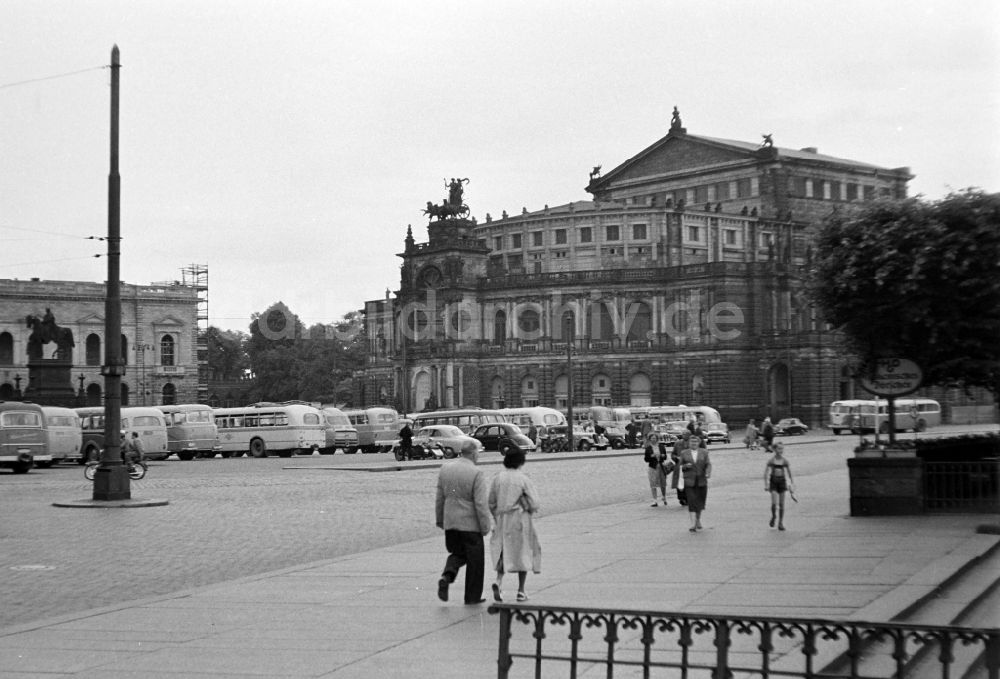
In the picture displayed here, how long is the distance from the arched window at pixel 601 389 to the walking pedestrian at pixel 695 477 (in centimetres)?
8794

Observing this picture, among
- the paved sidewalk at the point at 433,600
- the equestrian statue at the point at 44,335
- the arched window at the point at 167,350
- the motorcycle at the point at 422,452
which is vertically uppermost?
the arched window at the point at 167,350

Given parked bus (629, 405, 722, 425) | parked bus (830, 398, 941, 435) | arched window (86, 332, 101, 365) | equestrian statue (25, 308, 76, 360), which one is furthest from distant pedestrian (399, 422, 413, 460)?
arched window (86, 332, 101, 365)

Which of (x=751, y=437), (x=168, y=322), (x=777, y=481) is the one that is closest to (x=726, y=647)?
(x=777, y=481)

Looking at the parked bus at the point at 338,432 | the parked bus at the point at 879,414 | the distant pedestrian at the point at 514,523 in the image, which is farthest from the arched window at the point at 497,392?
the distant pedestrian at the point at 514,523

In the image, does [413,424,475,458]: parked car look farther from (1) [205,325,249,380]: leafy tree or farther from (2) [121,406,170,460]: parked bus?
(1) [205,325,249,380]: leafy tree

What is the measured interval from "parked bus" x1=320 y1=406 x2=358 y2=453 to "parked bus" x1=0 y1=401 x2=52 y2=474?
68.5 ft

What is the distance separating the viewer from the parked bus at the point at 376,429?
72875mm

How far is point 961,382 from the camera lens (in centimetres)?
2659

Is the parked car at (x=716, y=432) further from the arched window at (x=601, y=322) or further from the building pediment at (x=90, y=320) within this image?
the building pediment at (x=90, y=320)

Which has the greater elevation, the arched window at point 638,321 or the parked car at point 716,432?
the arched window at point 638,321

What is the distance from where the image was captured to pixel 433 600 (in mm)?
14297

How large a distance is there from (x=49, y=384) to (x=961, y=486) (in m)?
47.8

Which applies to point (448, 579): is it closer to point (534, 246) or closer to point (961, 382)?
point (961, 382)

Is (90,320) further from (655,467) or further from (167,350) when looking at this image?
(655,467)
